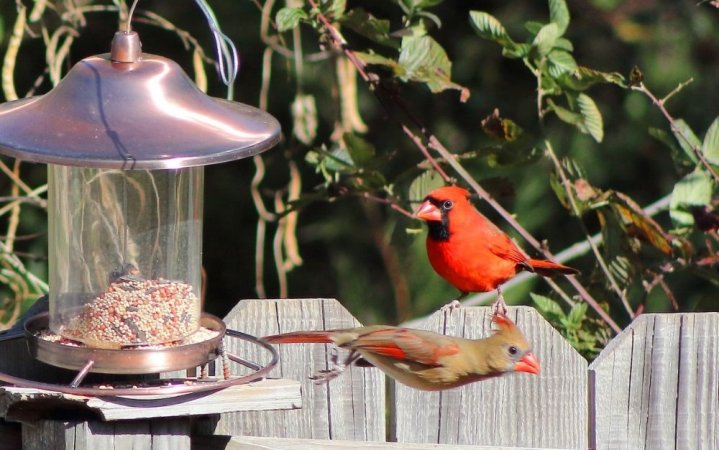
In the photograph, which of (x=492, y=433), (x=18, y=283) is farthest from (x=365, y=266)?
(x=492, y=433)

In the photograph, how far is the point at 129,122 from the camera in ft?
7.21

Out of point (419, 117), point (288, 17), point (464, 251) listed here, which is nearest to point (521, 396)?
point (464, 251)

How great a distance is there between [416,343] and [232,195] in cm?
292

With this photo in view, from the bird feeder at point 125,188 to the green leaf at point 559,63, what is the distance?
113 cm

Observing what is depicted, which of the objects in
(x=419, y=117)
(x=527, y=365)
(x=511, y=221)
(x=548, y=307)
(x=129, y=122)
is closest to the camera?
(x=129, y=122)

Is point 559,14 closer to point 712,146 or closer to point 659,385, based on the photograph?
point 712,146

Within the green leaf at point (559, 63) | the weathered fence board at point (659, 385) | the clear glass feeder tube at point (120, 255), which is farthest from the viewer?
the green leaf at point (559, 63)

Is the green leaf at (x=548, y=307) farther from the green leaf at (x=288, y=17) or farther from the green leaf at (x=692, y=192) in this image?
the green leaf at (x=288, y=17)

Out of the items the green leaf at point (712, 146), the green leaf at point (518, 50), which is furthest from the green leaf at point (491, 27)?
the green leaf at point (712, 146)

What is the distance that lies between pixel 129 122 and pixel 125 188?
334 millimetres

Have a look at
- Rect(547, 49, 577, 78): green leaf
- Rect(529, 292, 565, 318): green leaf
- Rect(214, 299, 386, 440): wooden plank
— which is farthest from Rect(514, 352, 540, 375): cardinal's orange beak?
Rect(547, 49, 577, 78): green leaf

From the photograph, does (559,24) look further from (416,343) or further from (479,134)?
(479,134)

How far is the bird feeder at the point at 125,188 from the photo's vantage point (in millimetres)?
2164

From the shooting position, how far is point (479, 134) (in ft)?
16.6
